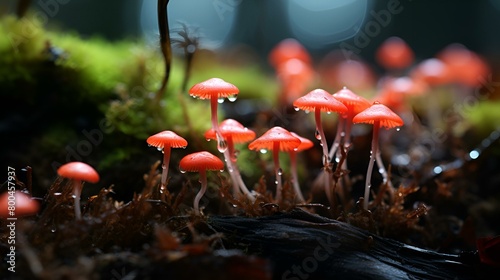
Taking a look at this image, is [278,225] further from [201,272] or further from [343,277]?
[201,272]

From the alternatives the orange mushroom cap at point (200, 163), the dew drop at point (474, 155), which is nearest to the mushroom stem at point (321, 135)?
the orange mushroom cap at point (200, 163)

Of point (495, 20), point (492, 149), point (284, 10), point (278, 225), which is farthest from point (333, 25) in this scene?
point (278, 225)

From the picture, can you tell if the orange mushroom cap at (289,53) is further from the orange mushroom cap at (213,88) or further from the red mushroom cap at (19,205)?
the red mushroom cap at (19,205)

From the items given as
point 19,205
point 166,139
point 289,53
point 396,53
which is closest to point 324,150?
point 166,139

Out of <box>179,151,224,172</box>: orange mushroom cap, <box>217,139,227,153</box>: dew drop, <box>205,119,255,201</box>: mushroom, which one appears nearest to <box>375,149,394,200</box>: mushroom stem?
<box>205,119,255,201</box>: mushroom

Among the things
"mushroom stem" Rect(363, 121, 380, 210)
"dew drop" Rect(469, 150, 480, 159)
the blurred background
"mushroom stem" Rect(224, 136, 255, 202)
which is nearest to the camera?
"mushroom stem" Rect(363, 121, 380, 210)

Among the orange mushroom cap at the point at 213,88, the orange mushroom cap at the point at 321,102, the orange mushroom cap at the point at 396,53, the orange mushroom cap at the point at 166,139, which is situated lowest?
the orange mushroom cap at the point at 166,139

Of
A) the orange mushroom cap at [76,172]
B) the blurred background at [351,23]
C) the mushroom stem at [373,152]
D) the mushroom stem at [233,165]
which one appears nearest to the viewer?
the orange mushroom cap at [76,172]

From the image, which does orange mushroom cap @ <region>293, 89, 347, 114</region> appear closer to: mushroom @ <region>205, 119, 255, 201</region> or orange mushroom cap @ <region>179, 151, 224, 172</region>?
mushroom @ <region>205, 119, 255, 201</region>
